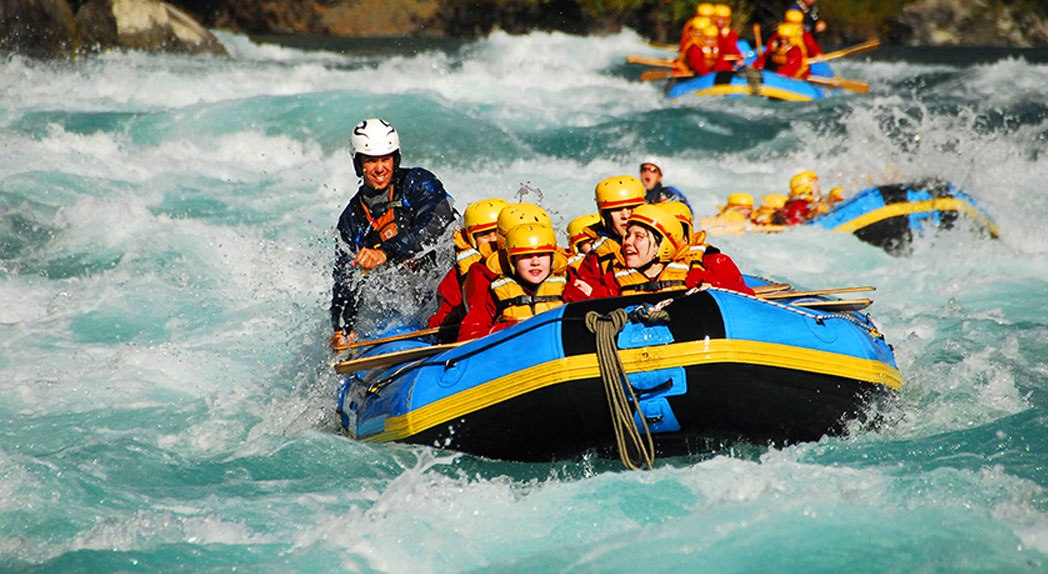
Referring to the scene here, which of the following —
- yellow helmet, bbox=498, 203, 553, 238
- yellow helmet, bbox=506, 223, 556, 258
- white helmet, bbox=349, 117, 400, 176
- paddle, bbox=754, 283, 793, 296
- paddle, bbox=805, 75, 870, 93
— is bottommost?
paddle, bbox=754, 283, 793, 296

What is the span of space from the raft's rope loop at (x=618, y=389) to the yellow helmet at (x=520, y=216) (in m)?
0.85

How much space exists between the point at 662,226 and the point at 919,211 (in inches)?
226

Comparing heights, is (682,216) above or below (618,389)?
above

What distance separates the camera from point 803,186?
12.0 metres

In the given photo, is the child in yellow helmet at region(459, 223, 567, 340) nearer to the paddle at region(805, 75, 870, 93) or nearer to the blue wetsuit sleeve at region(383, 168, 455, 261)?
the blue wetsuit sleeve at region(383, 168, 455, 261)

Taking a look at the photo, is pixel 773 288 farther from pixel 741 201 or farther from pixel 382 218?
pixel 741 201

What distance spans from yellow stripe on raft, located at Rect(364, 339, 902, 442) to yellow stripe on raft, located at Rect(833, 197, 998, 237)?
5513mm

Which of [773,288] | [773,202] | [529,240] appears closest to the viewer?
[529,240]

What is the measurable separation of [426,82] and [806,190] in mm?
8808

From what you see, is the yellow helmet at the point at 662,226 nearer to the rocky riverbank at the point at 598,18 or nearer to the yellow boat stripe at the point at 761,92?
the yellow boat stripe at the point at 761,92

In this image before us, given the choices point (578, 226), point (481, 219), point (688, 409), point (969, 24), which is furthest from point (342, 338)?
point (969, 24)

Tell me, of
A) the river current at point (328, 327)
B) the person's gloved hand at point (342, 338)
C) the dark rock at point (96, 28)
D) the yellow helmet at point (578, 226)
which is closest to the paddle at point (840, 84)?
the river current at point (328, 327)

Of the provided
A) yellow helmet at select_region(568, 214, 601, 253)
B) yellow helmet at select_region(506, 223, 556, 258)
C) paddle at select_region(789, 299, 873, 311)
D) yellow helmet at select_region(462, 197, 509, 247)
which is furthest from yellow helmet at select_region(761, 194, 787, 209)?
yellow helmet at select_region(506, 223, 556, 258)

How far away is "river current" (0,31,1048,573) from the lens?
16.8 feet
